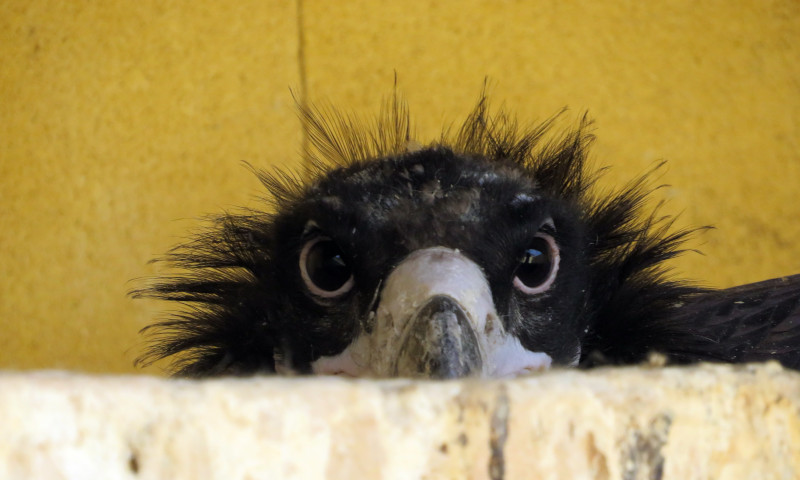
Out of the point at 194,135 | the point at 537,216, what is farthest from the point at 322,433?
the point at 194,135

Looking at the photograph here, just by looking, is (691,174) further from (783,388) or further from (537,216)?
(783,388)

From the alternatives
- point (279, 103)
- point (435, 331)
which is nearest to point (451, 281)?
point (435, 331)

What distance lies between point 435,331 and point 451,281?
12 cm

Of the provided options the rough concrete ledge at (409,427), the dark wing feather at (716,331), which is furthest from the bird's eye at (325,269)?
the rough concrete ledge at (409,427)

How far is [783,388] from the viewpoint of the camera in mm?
529

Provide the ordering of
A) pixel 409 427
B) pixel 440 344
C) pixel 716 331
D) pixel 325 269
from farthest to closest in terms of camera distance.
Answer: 1. pixel 716 331
2. pixel 325 269
3. pixel 440 344
4. pixel 409 427

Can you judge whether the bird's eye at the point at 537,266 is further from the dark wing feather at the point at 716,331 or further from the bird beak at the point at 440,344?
the bird beak at the point at 440,344

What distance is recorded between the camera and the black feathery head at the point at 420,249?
1.25m

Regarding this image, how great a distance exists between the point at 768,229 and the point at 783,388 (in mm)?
2108

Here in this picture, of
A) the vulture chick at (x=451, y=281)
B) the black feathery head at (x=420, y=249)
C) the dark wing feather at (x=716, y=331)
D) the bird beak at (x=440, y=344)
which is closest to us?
the bird beak at (x=440, y=344)

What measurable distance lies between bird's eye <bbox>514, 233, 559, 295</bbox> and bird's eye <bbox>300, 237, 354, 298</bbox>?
248 millimetres

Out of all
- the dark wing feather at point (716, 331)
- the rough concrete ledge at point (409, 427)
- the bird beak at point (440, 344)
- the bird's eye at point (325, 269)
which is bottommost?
the rough concrete ledge at point (409, 427)

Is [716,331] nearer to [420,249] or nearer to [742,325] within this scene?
[742,325]

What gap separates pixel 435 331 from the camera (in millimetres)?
934
